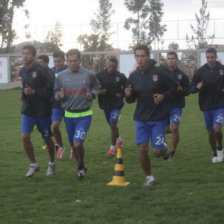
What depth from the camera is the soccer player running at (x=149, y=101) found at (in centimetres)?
704

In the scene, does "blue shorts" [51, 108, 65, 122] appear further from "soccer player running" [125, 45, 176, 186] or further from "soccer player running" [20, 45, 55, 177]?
"soccer player running" [125, 45, 176, 186]

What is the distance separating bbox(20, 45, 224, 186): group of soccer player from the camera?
707 cm

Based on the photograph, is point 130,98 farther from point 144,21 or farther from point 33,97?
point 144,21

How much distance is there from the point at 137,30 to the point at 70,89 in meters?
52.3

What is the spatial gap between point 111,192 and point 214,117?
117 inches

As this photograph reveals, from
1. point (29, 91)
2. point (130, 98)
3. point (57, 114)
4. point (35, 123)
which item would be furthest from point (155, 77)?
point (57, 114)

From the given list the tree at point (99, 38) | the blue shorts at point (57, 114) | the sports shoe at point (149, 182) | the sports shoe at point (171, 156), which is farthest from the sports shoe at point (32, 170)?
the tree at point (99, 38)

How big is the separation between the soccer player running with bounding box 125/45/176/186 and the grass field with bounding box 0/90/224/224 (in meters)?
0.59

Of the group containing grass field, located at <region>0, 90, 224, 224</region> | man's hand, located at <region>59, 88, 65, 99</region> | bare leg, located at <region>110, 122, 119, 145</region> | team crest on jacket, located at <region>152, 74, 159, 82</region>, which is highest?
team crest on jacket, located at <region>152, 74, 159, 82</region>

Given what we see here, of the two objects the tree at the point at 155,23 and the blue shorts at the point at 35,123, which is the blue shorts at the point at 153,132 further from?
the tree at the point at 155,23

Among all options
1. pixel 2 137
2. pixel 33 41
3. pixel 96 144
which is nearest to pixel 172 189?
pixel 96 144

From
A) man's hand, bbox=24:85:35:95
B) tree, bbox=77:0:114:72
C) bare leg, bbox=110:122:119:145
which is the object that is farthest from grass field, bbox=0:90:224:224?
tree, bbox=77:0:114:72

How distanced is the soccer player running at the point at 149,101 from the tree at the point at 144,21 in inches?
1815

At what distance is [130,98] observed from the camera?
7250 mm
